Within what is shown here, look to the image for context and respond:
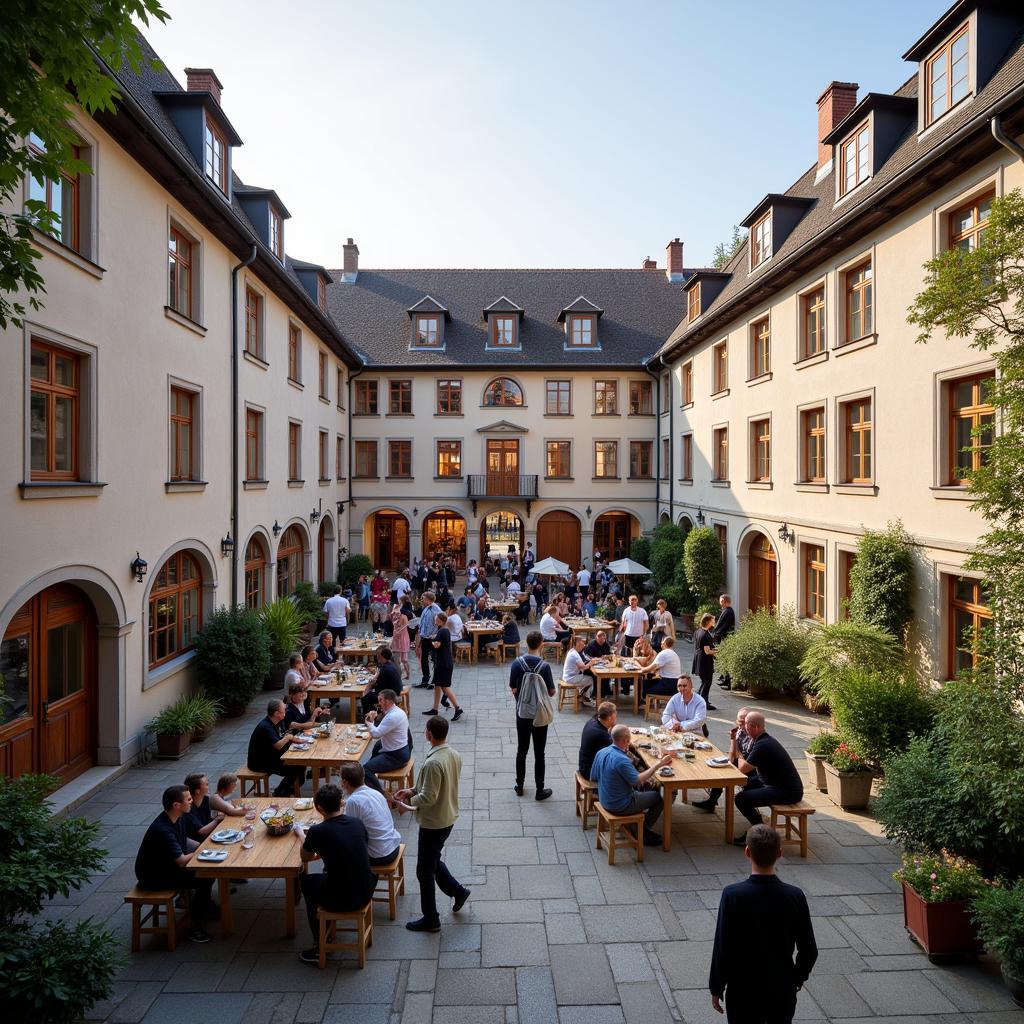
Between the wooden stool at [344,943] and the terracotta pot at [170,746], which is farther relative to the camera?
the terracotta pot at [170,746]

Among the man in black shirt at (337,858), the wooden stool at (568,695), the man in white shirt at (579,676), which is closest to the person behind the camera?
the man in black shirt at (337,858)

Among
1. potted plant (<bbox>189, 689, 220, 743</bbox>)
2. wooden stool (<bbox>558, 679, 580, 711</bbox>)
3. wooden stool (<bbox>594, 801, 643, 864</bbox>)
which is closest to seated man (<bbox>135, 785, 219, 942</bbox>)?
wooden stool (<bbox>594, 801, 643, 864</bbox>)

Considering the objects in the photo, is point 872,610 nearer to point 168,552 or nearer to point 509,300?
point 168,552

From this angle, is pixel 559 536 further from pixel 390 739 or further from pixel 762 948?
pixel 762 948

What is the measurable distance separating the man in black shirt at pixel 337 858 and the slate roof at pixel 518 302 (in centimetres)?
2537

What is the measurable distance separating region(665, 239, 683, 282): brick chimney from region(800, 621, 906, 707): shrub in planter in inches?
1014

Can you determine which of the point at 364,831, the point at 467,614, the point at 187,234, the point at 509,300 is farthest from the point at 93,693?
the point at 509,300

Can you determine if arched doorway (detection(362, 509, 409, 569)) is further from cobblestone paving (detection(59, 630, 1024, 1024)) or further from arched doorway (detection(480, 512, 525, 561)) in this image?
cobblestone paving (detection(59, 630, 1024, 1024))

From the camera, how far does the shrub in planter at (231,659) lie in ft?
41.7

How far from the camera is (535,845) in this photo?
8.27 metres

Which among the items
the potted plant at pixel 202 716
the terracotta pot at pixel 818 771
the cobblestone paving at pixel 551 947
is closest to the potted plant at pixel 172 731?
the potted plant at pixel 202 716

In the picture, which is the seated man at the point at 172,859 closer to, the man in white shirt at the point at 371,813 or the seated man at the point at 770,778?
the man in white shirt at the point at 371,813

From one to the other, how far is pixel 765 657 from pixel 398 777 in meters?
8.14

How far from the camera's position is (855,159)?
47.7 feet
